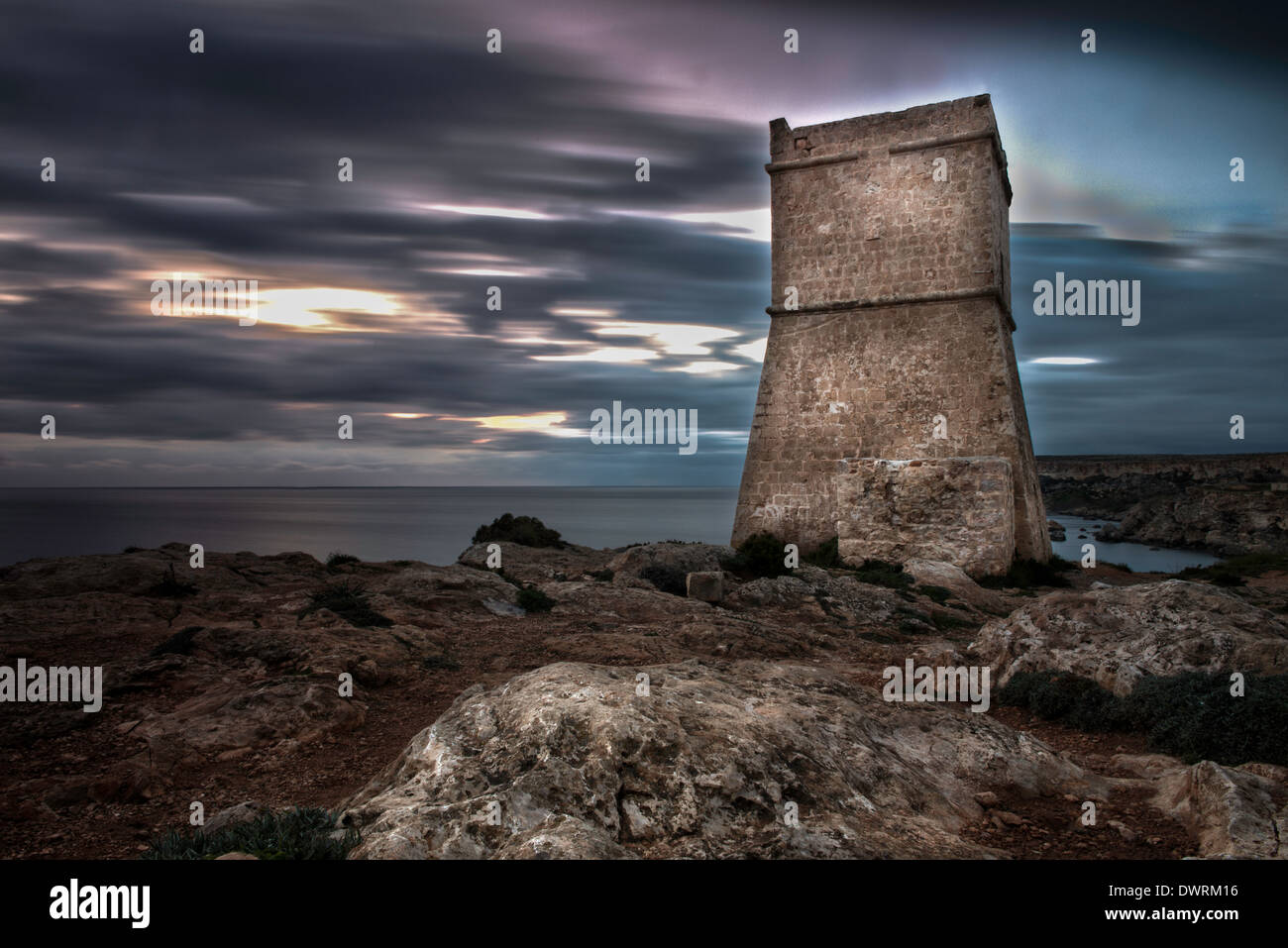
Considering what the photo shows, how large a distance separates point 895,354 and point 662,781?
16326 mm

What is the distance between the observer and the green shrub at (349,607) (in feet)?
31.7

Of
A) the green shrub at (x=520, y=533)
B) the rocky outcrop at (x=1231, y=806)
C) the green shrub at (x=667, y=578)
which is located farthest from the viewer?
the green shrub at (x=520, y=533)

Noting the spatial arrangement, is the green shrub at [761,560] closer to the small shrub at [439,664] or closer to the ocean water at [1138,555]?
the small shrub at [439,664]

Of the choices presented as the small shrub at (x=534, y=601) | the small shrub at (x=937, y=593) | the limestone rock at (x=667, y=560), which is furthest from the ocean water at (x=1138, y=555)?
the small shrub at (x=534, y=601)

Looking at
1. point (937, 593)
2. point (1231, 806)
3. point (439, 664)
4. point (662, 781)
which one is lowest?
point (937, 593)

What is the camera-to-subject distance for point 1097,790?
4777mm

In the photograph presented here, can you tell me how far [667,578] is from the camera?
13.9m

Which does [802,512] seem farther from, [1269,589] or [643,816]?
[643,816]

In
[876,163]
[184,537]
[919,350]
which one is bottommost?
[184,537]

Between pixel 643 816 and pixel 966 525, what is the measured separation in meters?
14.1

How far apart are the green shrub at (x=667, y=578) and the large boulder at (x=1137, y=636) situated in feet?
20.2

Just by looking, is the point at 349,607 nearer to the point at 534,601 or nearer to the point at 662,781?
the point at 534,601

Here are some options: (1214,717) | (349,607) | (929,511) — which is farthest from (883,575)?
(349,607)
